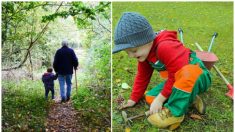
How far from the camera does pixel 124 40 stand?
7.22 feet

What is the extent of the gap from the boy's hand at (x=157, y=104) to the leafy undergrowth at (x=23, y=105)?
Result: 2.28 ft

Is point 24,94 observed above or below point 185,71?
below

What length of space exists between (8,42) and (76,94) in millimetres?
571

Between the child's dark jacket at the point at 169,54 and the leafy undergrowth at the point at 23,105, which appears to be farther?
the leafy undergrowth at the point at 23,105

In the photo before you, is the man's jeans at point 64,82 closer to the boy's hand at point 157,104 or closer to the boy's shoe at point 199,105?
the boy's hand at point 157,104

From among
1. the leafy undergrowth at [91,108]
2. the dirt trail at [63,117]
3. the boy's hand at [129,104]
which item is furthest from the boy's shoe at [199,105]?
the dirt trail at [63,117]

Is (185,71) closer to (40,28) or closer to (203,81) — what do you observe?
(203,81)

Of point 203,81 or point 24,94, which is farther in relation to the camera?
point 24,94

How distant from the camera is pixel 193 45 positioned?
3.37 meters

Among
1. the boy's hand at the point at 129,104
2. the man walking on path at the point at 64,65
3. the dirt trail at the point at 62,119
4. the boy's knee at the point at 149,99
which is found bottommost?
the dirt trail at the point at 62,119

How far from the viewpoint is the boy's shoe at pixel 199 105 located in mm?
Result: 2557

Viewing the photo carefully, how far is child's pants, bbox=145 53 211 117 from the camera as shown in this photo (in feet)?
7.50

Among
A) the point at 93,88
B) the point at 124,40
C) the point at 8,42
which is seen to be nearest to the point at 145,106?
the point at 93,88

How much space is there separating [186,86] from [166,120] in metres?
0.27
